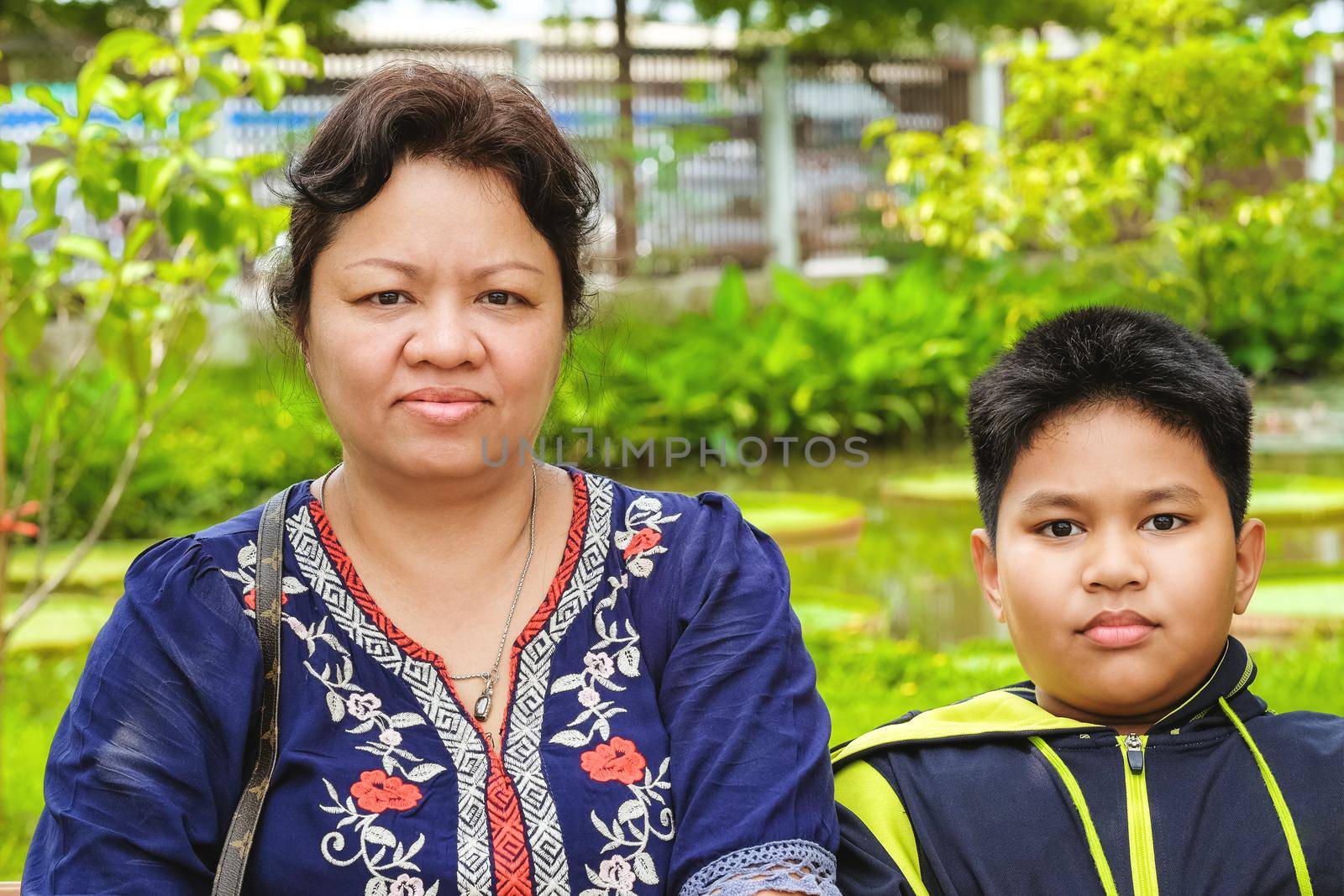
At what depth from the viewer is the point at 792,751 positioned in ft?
5.19

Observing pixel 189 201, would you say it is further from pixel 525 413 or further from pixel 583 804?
pixel 583 804

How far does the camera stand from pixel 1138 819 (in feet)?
5.44

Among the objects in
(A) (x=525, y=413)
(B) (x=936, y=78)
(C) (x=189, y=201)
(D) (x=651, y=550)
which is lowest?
(D) (x=651, y=550)

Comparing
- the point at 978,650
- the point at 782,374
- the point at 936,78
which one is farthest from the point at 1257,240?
the point at 978,650

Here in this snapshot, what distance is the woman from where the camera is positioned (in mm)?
→ 1502

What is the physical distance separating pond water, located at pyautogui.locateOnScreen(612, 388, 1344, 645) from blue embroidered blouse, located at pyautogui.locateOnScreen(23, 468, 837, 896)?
2867mm

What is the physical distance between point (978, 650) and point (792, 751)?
2.45 m

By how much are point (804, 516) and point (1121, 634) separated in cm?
425

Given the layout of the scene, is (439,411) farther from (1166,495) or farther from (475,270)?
(1166,495)

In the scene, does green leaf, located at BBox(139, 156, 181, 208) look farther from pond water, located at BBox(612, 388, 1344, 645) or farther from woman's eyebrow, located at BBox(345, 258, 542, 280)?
pond water, located at BBox(612, 388, 1344, 645)

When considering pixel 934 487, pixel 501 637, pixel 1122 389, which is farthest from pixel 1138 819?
pixel 934 487

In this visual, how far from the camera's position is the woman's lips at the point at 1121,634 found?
5.57 ft

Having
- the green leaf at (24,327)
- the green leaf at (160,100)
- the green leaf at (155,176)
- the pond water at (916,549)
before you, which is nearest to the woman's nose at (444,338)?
the green leaf at (155,176)

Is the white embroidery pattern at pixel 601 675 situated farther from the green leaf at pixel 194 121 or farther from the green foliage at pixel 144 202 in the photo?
the green leaf at pixel 194 121
